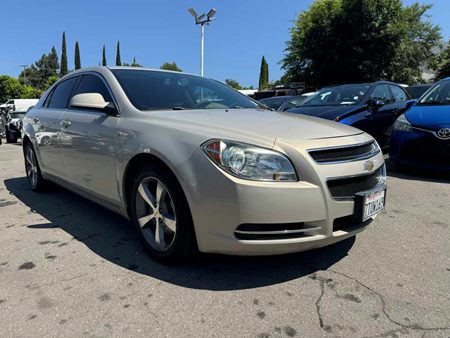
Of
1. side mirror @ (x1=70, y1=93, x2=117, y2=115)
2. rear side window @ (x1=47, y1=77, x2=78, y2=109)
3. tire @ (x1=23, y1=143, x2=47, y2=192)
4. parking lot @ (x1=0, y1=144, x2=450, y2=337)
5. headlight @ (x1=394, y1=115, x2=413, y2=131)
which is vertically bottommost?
parking lot @ (x1=0, y1=144, x2=450, y2=337)

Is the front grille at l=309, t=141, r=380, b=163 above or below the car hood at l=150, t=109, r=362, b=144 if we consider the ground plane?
below

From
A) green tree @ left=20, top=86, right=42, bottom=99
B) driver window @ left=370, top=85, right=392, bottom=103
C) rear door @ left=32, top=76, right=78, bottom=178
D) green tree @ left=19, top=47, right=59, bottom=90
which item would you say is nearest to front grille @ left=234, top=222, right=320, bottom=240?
rear door @ left=32, top=76, right=78, bottom=178

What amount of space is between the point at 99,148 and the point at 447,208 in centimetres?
359

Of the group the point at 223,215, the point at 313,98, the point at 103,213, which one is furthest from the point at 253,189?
the point at 313,98

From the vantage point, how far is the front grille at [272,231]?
7.66 ft

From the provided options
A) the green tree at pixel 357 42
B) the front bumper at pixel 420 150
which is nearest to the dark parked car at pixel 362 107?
the front bumper at pixel 420 150

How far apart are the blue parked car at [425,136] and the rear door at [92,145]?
4.20m

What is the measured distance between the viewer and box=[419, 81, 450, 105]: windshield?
5.83m

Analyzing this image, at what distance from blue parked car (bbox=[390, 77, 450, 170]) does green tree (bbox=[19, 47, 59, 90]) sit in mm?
92886

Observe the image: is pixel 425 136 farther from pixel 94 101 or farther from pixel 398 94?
pixel 94 101

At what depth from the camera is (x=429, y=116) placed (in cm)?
539

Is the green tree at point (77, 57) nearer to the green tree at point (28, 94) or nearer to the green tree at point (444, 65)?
the green tree at point (28, 94)

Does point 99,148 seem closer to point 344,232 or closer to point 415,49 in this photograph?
point 344,232

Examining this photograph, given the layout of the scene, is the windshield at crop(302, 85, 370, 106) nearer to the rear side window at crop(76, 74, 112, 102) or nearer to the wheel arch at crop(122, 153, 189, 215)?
the rear side window at crop(76, 74, 112, 102)
